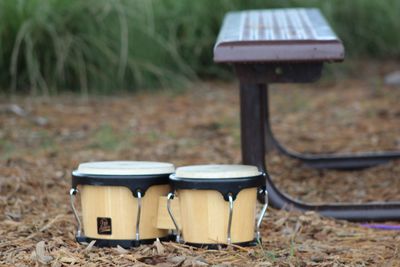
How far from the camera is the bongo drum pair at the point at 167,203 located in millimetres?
2676

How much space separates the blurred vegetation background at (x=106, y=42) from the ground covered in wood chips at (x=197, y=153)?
18cm

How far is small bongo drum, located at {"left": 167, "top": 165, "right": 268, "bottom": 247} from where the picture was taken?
266 centimetres

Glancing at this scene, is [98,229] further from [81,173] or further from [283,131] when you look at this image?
[283,131]

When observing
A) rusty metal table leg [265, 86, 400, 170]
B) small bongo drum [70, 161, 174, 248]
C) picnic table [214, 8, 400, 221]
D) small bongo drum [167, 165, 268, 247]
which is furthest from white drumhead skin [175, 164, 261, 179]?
rusty metal table leg [265, 86, 400, 170]

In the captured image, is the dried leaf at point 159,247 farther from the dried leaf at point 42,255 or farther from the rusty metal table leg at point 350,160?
the rusty metal table leg at point 350,160

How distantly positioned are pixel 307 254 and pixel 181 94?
4.10 meters

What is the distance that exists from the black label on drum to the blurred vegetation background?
11.0ft

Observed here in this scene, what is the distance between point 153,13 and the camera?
6.81 metres

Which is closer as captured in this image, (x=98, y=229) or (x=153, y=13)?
(x=98, y=229)

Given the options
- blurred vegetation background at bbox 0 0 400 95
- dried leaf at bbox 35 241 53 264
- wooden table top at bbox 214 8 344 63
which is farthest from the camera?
blurred vegetation background at bbox 0 0 400 95

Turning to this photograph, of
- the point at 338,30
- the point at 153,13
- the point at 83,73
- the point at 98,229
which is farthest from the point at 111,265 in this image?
the point at 338,30

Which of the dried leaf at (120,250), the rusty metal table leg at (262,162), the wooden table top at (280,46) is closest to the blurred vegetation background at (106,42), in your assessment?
the rusty metal table leg at (262,162)

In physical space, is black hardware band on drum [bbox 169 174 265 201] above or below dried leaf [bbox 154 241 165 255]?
above

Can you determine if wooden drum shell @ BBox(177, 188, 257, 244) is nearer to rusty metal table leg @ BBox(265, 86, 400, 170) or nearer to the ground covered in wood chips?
the ground covered in wood chips
